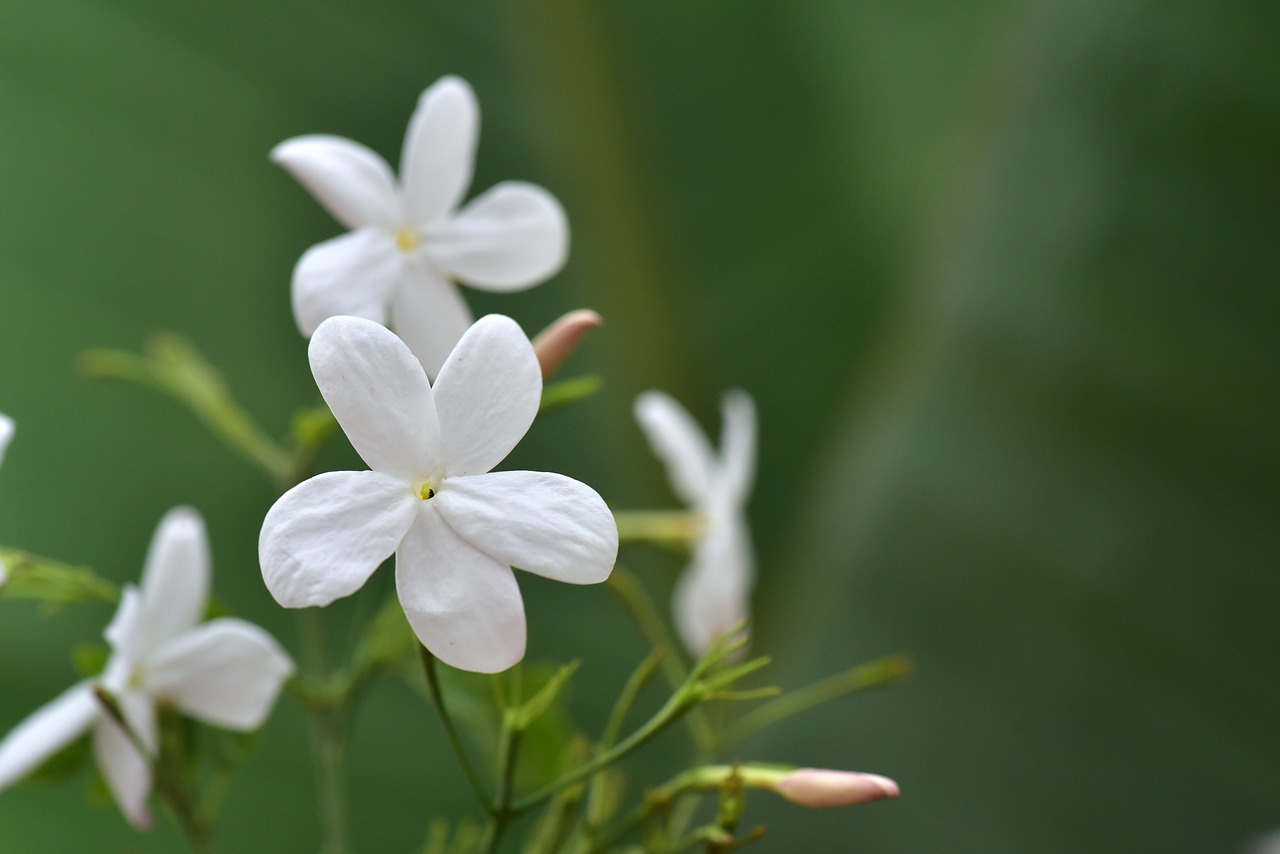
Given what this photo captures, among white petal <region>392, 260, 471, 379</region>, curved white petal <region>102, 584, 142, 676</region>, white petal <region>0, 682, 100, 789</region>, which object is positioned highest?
white petal <region>392, 260, 471, 379</region>

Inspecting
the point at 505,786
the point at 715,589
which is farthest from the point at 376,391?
the point at 715,589

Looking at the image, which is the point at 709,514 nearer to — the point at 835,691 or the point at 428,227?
the point at 835,691

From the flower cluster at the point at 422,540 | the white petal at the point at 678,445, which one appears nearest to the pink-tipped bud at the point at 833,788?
the flower cluster at the point at 422,540

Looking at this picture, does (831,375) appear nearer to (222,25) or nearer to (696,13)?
(696,13)

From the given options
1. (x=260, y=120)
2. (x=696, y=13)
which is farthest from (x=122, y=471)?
(x=696, y=13)

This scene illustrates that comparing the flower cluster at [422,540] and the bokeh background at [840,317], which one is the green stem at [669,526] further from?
the bokeh background at [840,317]

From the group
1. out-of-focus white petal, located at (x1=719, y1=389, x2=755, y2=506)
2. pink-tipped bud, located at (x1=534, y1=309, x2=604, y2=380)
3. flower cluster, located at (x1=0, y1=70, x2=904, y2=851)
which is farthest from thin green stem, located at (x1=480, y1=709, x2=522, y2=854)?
out-of-focus white petal, located at (x1=719, y1=389, x2=755, y2=506)

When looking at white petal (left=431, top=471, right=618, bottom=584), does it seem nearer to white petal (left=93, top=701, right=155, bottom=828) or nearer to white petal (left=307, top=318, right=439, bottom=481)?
white petal (left=307, top=318, right=439, bottom=481)
